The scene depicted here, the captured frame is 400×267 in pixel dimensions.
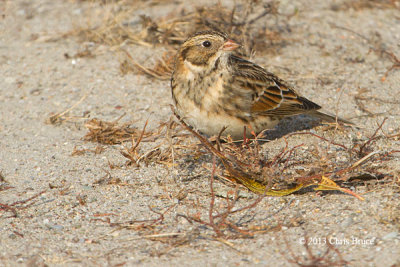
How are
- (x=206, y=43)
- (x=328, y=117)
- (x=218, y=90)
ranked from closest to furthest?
1. (x=218, y=90)
2. (x=206, y=43)
3. (x=328, y=117)

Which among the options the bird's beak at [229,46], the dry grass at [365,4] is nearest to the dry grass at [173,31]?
the dry grass at [365,4]

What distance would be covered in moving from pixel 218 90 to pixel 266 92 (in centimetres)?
66

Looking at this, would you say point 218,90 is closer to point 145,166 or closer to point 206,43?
point 206,43

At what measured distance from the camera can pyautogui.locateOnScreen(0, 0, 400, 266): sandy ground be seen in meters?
3.78

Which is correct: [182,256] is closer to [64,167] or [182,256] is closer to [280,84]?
[64,167]

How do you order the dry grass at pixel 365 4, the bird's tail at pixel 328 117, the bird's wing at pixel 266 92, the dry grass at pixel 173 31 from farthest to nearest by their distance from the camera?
the dry grass at pixel 365 4
the dry grass at pixel 173 31
the bird's tail at pixel 328 117
the bird's wing at pixel 266 92

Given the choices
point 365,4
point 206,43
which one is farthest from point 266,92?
point 365,4

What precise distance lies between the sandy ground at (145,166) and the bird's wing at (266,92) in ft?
1.01

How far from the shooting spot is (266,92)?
17.9 ft

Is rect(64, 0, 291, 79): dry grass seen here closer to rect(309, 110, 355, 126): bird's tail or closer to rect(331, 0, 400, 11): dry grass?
rect(331, 0, 400, 11): dry grass

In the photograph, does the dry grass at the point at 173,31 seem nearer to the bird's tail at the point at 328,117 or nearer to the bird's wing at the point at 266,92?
the bird's wing at the point at 266,92

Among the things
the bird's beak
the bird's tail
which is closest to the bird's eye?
the bird's beak

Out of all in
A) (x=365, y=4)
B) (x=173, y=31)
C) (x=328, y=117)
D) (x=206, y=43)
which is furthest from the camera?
(x=365, y=4)

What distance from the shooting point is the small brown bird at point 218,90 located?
16.3 ft
